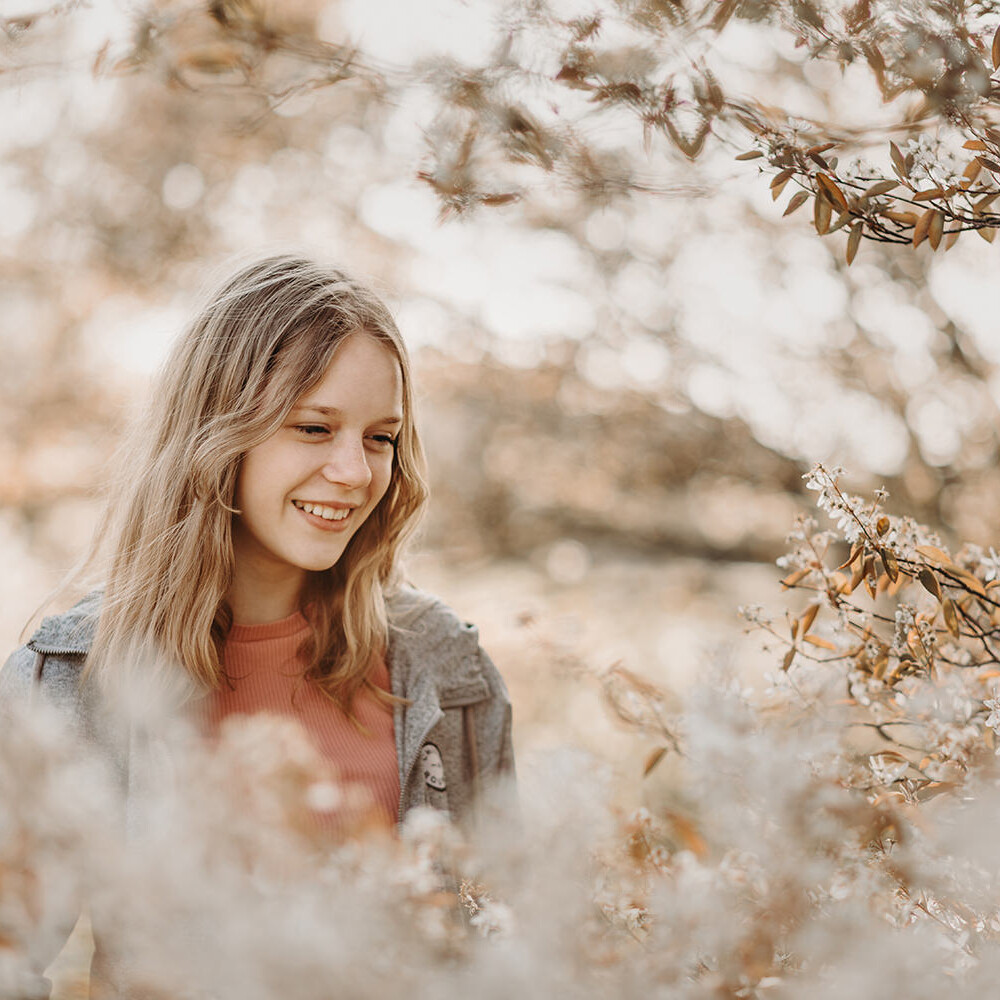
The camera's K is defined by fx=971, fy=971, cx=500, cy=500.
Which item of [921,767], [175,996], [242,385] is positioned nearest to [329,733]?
[242,385]

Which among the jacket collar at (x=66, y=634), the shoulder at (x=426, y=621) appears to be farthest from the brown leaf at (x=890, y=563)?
the jacket collar at (x=66, y=634)

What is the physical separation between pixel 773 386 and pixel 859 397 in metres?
0.39

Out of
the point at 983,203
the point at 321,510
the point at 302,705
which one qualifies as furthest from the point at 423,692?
the point at 983,203

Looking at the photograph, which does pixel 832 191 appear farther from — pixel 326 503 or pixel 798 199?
pixel 326 503

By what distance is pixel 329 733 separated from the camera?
5.94 ft

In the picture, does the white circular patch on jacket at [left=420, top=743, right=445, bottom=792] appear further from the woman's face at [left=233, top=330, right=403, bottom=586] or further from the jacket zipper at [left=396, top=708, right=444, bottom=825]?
the woman's face at [left=233, top=330, right=403, bottom=586]

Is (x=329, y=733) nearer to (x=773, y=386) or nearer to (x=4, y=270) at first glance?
(x=773, y=386)

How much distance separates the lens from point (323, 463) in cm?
164

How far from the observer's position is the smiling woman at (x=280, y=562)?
5.41 ft

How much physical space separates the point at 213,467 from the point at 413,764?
0.66 metres

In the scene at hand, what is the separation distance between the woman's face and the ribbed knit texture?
240mm

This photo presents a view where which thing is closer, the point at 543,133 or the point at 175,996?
the point at 175,996

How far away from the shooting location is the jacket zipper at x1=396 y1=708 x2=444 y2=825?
69.8 inches

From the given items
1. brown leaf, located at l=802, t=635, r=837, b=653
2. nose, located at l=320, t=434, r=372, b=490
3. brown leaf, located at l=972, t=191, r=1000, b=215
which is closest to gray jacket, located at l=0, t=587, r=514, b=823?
nose, located at l=320, t=434, r=372, b=490
